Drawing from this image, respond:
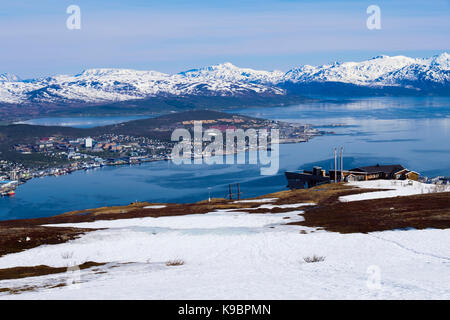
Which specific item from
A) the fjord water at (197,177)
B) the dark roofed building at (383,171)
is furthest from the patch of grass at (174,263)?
the fjord water at (197,177)

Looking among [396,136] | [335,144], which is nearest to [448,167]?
[335,144]

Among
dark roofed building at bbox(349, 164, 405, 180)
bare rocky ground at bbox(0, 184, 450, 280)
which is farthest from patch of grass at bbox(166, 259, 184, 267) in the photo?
dark roofed building at bbox(349, 164, 405, 180)

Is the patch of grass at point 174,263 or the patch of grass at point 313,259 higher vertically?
the patch of grass at point 313,259

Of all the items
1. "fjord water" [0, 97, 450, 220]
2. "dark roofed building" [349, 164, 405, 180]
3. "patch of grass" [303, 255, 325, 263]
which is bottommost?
"fjord water" [0, 97, 450, 220]

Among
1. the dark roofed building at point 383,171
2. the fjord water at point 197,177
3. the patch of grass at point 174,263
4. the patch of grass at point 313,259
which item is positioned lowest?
the fjord water at point 197,177

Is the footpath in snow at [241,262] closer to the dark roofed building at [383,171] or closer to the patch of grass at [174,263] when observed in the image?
the patch of grass at [174,263]

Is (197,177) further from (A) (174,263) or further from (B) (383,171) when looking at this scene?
(A) (174,263)

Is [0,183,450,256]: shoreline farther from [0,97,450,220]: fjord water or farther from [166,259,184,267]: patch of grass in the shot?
[0,97,450,220]: fjord water

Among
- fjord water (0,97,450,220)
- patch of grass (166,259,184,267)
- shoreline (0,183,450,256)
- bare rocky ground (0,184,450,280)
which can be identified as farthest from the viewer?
fjord water (0,97,450,220)

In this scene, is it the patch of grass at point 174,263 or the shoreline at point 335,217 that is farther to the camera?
the shoreline at point 335,217

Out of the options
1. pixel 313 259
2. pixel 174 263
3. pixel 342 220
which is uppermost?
pixel 313 259

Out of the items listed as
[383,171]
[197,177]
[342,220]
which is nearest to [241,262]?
[342,220]
